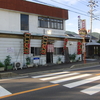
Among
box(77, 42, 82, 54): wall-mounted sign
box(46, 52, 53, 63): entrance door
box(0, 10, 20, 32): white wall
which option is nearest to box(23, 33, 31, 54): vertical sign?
box(0, 10, 20, 32): white wall

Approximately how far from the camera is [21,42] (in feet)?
46.2

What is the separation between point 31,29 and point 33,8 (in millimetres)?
2689

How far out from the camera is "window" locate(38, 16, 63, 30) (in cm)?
1742

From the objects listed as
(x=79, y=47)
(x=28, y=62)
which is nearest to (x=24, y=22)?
(x=28, y=62)

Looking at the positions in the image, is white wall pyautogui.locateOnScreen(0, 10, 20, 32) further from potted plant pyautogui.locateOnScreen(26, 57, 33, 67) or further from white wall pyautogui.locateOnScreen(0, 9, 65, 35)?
potted plant pyautogui.locateOnScreen(26, 57, 33, 67)

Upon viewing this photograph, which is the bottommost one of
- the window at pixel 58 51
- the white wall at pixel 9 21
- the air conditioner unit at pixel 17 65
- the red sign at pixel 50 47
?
the air conditioner unit at pixel 17 65

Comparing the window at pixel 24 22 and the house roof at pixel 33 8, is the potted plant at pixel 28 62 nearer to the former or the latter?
the window at pixel 24 22

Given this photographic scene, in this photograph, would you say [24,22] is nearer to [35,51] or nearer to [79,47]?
[35,51]

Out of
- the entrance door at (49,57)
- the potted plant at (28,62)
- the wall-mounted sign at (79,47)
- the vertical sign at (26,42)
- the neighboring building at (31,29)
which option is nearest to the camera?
Result: the neighboring building at (31,29)

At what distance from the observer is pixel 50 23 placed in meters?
18.2

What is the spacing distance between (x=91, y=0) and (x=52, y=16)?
18.1 m

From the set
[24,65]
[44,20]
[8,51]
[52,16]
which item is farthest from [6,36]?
[52,16]

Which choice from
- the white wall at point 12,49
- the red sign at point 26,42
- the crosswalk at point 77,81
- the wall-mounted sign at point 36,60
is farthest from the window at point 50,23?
the crosswalk at point 77,81

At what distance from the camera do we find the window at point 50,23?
17.4 m
